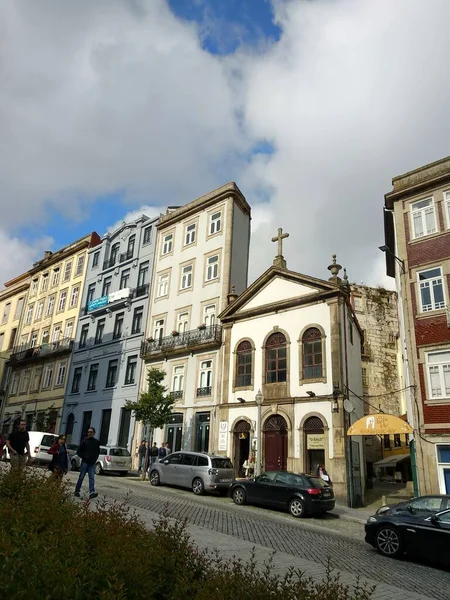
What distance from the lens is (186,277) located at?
32.9 metres

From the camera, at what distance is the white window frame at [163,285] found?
33.5 m

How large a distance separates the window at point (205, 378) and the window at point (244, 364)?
7.33 ft

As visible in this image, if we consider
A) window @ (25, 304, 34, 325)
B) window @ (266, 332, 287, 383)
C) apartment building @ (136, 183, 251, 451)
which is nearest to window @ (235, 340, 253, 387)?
window @ (266, 332, 287, 383)

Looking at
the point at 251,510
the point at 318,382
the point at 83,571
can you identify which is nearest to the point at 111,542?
the point at 83,571

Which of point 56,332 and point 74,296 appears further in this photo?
point 56,332

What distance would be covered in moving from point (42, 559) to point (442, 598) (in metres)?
6.48

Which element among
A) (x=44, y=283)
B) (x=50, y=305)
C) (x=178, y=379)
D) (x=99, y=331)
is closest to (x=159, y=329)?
(x=178, y=379)

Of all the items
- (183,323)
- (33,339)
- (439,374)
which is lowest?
(439,374)

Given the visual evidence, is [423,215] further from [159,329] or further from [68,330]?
[68,330]

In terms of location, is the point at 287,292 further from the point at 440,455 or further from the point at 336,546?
the point at 336,546

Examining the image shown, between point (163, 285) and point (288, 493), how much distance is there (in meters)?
20.6

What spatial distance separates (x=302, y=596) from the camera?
3.68 metres

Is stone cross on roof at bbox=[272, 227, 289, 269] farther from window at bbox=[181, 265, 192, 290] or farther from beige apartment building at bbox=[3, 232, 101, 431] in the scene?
beige apartment building at bbox=[3, 232, 101, 431]

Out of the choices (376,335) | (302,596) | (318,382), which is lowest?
(302,596)
